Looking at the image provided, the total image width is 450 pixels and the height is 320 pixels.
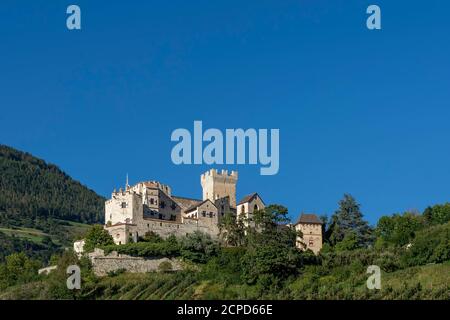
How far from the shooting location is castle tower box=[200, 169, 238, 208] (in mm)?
86250

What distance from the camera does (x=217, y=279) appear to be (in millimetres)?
68938

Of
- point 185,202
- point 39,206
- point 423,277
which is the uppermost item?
point 39,206

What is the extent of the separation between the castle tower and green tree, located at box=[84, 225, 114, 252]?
569 inches

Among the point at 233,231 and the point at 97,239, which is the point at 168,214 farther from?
the point at 97,239

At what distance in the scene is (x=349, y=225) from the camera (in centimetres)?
8044

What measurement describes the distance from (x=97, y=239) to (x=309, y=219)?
17846 millimetres

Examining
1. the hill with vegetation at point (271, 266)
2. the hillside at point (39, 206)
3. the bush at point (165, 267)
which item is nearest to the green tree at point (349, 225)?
the hill with vegetation at point (271, 266)

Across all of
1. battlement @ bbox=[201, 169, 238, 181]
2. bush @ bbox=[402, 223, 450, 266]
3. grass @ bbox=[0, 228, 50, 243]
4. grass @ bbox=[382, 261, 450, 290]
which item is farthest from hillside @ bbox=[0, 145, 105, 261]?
grass @ bbox=[382, 261, 450, 290]

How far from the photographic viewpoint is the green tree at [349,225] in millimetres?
78938

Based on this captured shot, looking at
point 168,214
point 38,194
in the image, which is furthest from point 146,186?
point 38,194
